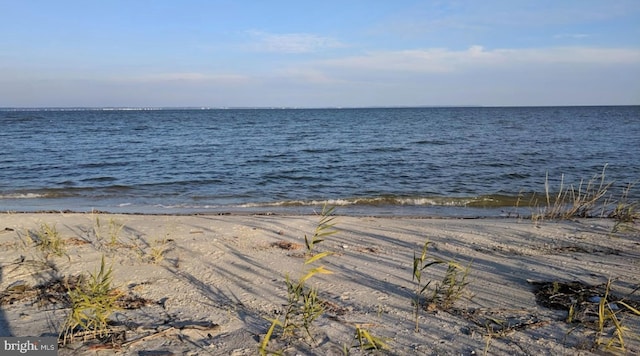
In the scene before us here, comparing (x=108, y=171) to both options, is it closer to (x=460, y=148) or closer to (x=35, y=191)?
(x=35, y=191)

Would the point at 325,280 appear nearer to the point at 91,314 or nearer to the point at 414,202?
the point at 91,314

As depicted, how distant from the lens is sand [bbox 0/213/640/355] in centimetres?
314

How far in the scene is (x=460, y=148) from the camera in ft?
73.0

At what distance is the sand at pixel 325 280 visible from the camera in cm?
314

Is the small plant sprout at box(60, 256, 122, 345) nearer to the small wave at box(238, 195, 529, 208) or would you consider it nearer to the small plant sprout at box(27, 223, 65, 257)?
the small plant sprout at box(27, 223, 65, 257)

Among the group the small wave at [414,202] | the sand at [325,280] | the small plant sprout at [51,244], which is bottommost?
the small wave at [414,202]

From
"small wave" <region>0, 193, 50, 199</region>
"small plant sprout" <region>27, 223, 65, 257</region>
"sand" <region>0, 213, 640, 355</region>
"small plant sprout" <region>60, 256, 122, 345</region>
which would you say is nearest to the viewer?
"small plant sprout" <region>60, 256, 122, 345</region>

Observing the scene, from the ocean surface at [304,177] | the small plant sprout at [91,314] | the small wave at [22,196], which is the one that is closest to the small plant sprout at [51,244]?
the small plant sprout at [91,314]

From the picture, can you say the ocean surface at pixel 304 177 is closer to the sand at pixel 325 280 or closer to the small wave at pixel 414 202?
the small wave at pixel 414 202

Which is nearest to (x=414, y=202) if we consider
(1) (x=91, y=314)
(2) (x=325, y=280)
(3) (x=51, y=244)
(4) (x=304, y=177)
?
(4) (x=304, y=177)

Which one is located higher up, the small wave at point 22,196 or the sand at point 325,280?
the sand at point 325,280

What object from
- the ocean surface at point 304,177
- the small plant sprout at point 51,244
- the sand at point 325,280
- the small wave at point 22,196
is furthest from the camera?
the small wave at point 22,196

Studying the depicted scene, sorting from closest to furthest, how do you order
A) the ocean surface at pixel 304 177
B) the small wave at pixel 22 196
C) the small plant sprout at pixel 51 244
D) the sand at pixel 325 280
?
the sand at pixel 325 280 → the small plant sprout at pixel 51 244 → the ocean surface at pixel 304 177 → the small wave at pixel 22 196

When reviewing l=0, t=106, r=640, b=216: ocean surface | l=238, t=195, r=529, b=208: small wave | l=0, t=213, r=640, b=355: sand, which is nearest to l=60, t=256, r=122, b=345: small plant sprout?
l=0, t=213, r=640, b=355: sand
